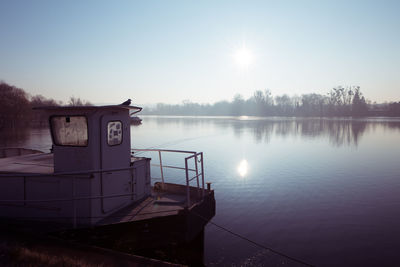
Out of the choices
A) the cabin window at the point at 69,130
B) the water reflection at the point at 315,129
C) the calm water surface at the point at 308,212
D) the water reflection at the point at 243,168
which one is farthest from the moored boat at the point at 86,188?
the water reflection at the point at 315,129

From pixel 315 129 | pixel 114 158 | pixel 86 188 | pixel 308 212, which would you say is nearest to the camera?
pixel 86 188

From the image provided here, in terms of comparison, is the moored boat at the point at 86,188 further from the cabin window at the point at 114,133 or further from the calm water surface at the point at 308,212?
the calm water surface at the point at 308,212

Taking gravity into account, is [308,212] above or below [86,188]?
below

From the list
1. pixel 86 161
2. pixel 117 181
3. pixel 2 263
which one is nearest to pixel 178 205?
pixel 117 181

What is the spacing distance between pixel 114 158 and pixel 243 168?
17687mm

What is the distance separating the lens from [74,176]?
7.09 meters

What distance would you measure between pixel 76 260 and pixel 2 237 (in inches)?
95.1

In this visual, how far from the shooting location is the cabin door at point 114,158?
759 cm

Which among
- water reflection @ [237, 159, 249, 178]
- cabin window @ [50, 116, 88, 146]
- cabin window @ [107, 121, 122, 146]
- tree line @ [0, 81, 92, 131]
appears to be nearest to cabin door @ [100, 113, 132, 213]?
cabin window @ [107, 121, 122, 146]

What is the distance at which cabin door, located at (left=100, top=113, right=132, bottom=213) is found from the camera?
24.9 feet

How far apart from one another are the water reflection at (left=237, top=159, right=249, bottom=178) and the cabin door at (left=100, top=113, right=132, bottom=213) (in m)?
14.3

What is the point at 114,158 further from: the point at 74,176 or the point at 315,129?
the point at 315,129

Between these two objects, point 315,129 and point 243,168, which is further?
point 315,129

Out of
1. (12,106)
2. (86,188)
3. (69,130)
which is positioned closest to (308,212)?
(86,188)
